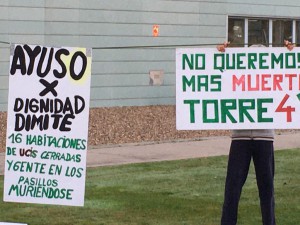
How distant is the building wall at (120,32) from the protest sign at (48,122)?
41.6 feet

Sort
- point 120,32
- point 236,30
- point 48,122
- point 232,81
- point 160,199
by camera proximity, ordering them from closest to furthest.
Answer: point 48,122, point 232,81, point 160,199, point 120,32, point 236,30

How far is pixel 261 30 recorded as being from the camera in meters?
26.2

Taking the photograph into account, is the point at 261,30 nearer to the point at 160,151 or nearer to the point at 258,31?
the point at 258,31

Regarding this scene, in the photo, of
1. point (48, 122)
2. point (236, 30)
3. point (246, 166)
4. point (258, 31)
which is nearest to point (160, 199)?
point (246, 166)

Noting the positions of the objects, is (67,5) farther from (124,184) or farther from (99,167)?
(124,184)

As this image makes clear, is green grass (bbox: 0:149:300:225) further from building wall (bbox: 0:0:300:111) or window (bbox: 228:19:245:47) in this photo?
window (bbox: 228:19:245:47)

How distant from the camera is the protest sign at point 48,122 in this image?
7832 millimetres

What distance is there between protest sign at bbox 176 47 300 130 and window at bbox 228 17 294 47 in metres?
17.0

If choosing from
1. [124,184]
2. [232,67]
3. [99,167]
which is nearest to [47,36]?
[99,167]

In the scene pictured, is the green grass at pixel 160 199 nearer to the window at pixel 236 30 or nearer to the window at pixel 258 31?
the window at pixel 236 30

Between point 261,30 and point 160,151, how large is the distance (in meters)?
11.4

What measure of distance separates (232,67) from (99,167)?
5654 mm

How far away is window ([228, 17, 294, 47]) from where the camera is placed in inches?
1007

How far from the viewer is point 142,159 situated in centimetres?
1458
